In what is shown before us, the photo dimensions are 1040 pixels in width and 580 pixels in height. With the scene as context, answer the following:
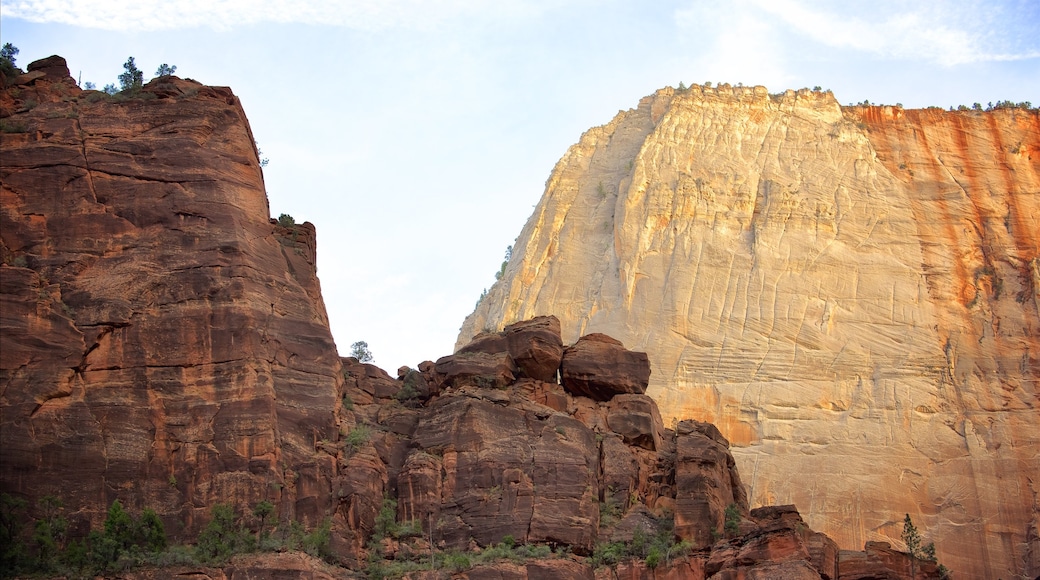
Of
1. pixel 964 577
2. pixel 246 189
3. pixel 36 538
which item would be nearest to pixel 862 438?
pixel 964 577

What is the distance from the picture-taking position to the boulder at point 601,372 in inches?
3019

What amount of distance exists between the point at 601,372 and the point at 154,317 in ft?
59.3

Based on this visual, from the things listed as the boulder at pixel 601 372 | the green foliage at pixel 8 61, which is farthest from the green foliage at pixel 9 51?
the boulder at pixel 601 372

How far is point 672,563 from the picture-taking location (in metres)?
67.9

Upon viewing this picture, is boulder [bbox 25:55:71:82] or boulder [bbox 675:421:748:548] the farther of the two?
boulder [bbox 25:55:71:82]

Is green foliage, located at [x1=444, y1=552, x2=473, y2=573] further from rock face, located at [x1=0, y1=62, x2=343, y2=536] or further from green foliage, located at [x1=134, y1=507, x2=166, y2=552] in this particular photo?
green foliage, located at [x1=134, y1=507, x2=166, y2=552]

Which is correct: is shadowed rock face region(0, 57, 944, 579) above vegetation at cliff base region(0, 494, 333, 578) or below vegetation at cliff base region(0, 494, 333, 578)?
above

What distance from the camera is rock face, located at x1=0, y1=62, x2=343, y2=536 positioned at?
65875mm

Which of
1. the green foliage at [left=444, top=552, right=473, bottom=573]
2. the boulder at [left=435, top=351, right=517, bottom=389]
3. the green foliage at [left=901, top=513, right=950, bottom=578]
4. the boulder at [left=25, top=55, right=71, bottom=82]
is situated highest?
the boulder at [left=25, top=55, right=71, bottom=82]

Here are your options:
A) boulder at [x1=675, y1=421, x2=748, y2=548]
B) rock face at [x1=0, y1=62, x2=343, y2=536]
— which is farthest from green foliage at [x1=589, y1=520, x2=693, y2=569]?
rock face at [x1=0, y1=62, x2=343, y2=536]

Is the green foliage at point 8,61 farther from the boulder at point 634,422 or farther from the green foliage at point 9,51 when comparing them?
the boulder at point 634,422

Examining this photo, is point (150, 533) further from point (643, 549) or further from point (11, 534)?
point (643, 549)

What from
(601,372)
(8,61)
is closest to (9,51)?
(8,61)

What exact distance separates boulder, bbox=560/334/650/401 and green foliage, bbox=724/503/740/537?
296 inches
